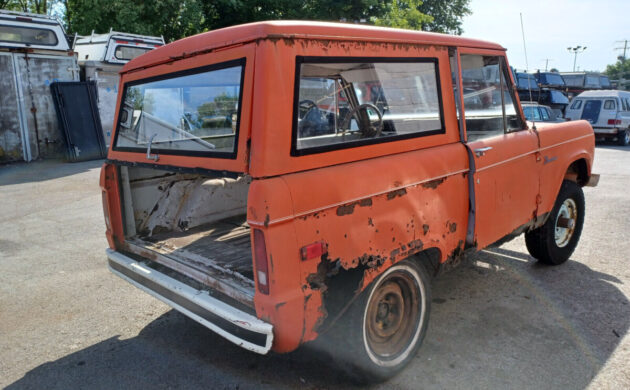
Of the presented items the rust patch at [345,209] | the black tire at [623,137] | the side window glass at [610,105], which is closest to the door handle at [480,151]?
the rust patch at [345,209]

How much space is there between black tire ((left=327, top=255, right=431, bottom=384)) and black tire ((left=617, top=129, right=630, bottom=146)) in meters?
17.3

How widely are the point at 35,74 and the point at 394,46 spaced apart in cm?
1164

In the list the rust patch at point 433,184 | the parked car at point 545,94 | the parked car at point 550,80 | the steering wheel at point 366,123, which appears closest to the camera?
the rust patch at point 433,184

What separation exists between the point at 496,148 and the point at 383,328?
1.59 m

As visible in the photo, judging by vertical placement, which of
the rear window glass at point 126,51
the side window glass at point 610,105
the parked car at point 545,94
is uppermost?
the rear window glass at point 126,51

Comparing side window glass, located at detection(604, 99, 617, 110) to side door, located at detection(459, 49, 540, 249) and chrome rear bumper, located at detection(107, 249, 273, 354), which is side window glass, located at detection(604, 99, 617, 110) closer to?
side door, located at detection(459, 49, 540, 249)

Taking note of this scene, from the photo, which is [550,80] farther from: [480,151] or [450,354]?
[450,354]

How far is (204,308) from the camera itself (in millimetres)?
2588

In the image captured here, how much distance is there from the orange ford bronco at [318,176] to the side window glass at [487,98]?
17 millimetres

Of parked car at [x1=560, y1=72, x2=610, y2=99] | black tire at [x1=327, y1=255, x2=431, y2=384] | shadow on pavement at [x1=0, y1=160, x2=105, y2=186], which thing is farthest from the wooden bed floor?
parked car at [x1=560, y1=72, x2=610, y2=99]

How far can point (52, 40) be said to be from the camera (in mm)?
11680

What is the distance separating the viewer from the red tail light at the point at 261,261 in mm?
2252

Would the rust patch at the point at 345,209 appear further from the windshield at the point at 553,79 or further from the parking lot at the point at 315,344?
the windshield at the point at 553,79

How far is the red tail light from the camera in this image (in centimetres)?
225
